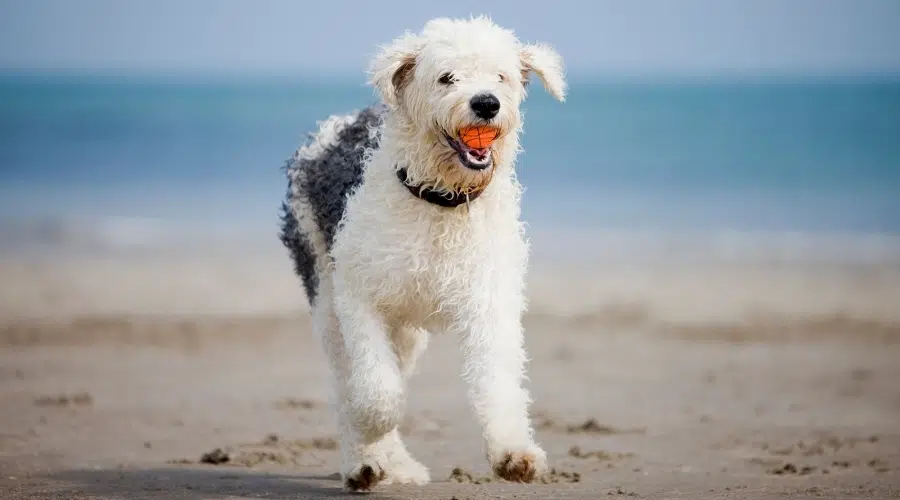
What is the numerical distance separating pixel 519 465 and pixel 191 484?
1.96 meters

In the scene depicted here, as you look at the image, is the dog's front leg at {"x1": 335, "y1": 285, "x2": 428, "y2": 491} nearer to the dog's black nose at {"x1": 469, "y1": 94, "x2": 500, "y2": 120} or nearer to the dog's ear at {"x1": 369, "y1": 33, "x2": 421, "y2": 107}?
the dog's ear at {"x1": 369, "y1": 33, "x2": 421, "y2": 107}

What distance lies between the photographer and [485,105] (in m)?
5.48

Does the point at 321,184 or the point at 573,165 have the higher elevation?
the point at 573,165

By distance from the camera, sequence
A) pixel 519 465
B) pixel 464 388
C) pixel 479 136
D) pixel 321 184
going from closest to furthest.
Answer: pixel 519 465 → pixel 479 136 → pixel 321 184 → pixel 464 388

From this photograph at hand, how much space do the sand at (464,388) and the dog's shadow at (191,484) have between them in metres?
0.02

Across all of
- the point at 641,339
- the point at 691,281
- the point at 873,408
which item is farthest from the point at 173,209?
the point at 873,408

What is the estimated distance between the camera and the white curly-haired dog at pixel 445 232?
5609 mm

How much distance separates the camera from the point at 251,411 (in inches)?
358

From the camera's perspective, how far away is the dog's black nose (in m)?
5.48

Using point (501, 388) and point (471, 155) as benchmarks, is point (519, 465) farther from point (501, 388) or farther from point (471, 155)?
point (471, 155)

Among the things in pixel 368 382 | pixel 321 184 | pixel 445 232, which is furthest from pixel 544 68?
pixel 368 382

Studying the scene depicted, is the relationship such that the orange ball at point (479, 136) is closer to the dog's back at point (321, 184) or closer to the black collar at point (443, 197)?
the black collar at point (443, 197)

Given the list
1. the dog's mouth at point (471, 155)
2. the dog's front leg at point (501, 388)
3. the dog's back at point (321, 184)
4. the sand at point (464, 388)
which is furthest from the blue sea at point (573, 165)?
the dog's front leg at point (501, 388)

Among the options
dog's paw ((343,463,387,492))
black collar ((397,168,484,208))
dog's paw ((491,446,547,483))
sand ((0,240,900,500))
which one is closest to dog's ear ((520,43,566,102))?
black collar ((397,168,484,208))
